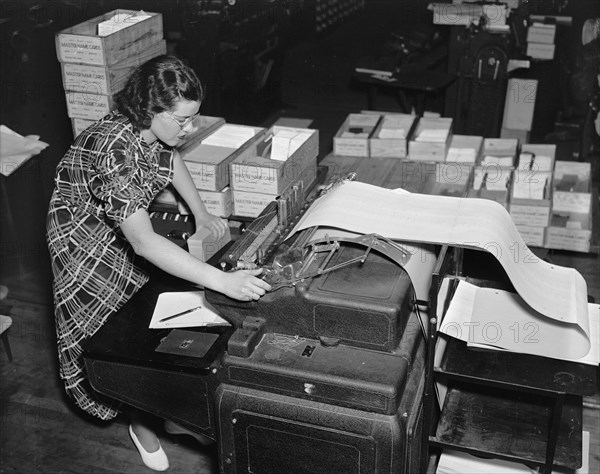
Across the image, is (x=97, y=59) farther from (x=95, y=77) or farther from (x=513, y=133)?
(x=513, y=133)

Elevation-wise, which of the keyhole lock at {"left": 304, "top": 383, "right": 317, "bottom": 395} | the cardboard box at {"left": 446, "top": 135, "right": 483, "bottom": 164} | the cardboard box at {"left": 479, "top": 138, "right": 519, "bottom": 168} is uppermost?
the keyhole lock at {"left": 304, "top": 383, "right": 317, "bottom": 395}

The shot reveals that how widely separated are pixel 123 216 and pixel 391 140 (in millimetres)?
1986

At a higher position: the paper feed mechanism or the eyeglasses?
the eyeglasses

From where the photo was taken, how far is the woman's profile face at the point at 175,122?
2.20 meters

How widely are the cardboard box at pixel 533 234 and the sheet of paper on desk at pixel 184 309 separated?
1.95 metres

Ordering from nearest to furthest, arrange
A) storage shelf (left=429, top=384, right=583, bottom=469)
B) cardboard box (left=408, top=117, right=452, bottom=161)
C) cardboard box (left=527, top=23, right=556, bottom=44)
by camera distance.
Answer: storage shelf (left=429, top=384, right=583, bottom=469)
cardboard box (left=408, top=117, right=452, bottom=161)
cardboard box (left=527, top=23, right=556, bottom=44)

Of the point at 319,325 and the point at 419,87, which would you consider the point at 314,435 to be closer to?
the point at 319,325

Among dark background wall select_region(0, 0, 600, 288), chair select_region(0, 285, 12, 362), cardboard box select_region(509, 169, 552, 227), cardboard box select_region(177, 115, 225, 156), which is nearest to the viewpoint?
cardboard box select_region(177, 115, 225, 156)

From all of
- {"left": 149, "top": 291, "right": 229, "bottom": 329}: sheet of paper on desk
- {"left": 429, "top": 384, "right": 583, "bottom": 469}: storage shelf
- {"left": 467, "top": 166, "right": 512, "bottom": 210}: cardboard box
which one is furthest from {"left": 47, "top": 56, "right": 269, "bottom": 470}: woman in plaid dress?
{"left": 467, "top": 166, "right": 512, "bottom": 210}: cardboard box

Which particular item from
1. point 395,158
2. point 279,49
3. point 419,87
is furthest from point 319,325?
point 279,49

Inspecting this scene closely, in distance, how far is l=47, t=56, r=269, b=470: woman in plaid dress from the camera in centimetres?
215

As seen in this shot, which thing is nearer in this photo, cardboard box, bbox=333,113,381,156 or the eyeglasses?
the eyeglasses

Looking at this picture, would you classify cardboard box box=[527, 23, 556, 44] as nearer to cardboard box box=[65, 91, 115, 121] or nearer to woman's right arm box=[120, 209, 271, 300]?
cardboard box box=[65, 91, 115, 121]

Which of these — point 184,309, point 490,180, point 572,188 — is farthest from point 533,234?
point 184,309
